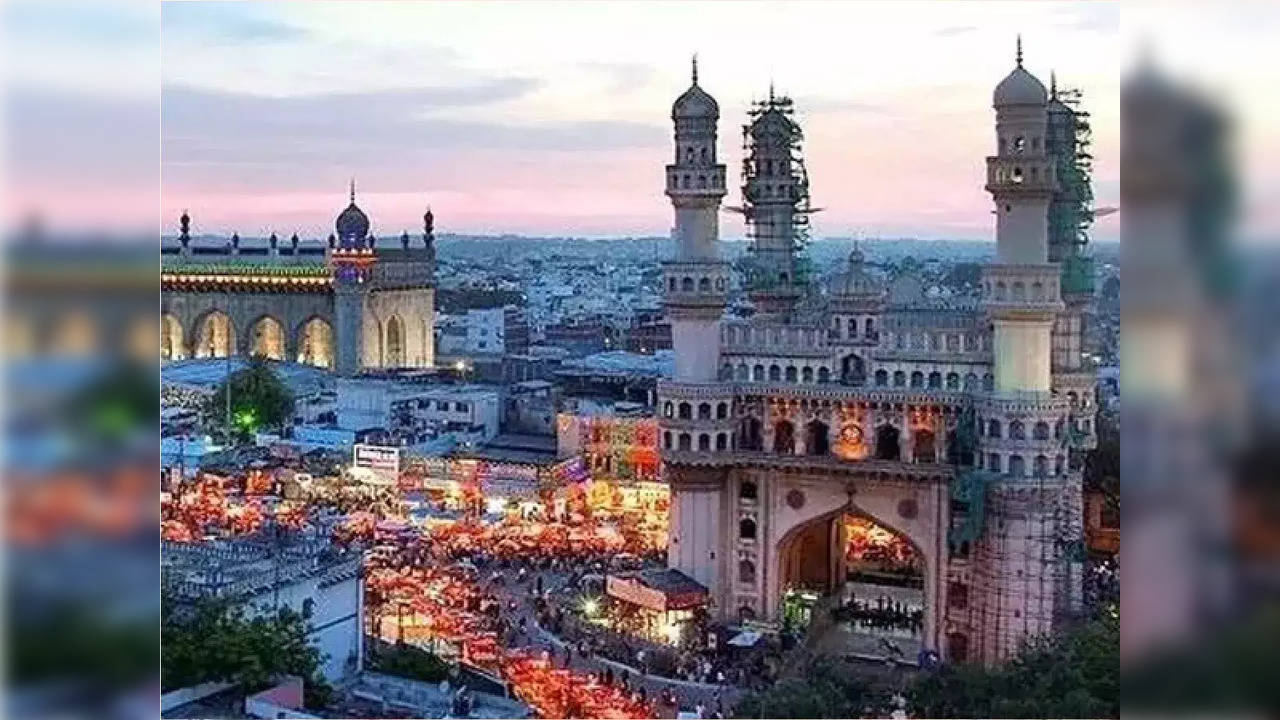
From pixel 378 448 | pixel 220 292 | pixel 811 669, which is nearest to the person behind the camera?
Answer: pixel 811 669

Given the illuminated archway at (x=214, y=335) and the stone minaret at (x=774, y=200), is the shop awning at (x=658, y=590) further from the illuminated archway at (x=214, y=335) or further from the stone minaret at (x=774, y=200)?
the illuminated archway at (x=214, y=335)

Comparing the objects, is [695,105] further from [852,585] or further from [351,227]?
[351,227]

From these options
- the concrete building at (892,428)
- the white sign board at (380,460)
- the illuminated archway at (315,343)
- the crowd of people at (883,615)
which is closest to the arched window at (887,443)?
the concrete building at (892,428)

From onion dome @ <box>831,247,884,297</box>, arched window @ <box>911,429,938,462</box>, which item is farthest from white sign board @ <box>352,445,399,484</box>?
arched window @ <box>911,429,938,462</box>
